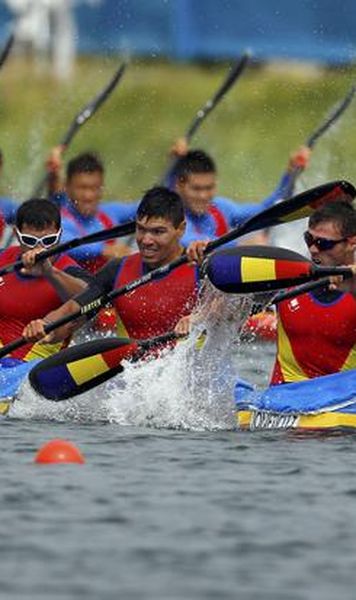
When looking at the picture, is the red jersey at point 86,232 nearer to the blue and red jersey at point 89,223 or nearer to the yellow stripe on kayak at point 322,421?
the blue and red jersey at point 89,223

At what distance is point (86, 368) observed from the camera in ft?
41.9

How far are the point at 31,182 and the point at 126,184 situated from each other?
160cm

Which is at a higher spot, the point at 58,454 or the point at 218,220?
the point at 218,220

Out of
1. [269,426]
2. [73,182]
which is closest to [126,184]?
[73,182]

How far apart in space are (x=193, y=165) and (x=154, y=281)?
16.4 ft

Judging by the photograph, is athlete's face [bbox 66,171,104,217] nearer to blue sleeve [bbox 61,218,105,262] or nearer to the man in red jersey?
blue sleeve [bbox 61,218,105,262]

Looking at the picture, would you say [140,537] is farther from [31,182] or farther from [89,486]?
[31,182]

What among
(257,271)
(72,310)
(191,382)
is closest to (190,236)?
(72,310)

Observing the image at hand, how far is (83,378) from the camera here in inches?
503

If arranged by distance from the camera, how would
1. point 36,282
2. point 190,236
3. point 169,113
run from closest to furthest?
point 36,282 → point 190,236 → point 169,113

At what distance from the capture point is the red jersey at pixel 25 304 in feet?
45.8

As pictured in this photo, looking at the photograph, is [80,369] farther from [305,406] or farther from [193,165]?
[193,165]

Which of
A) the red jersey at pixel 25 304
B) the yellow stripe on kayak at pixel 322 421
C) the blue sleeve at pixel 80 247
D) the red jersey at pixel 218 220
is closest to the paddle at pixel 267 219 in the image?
the red jersey at pixel 25 304

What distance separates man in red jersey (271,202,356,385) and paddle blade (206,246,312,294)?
7.6 inches
